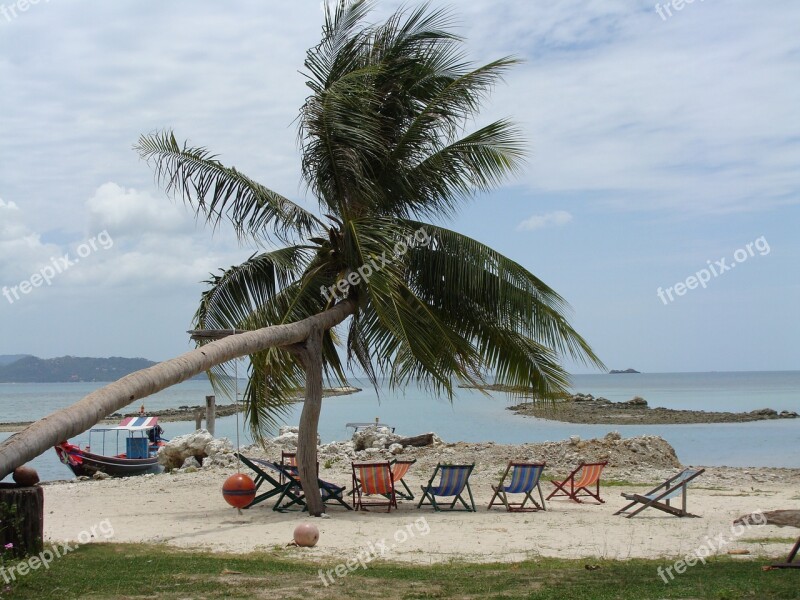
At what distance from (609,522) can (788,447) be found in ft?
77.6

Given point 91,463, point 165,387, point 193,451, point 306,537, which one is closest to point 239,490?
point 306,537

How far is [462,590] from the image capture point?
6793 millimetres

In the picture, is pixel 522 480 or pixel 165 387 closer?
pixel 165 387

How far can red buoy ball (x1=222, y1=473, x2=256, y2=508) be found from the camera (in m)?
11.9

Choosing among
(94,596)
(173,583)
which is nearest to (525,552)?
(173,583)

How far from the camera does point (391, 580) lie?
7.34 metres

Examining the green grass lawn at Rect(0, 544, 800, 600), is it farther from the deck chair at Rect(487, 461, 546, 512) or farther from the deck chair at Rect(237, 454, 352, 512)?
the deck chair at Rect(487, 461, 546, 512)

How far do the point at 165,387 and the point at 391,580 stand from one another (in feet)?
10.1

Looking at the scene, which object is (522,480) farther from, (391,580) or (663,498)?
(391,580)

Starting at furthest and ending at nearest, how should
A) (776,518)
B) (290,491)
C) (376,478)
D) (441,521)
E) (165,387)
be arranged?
(290,491), (376,478), (441,521), (776,518), (165,387)

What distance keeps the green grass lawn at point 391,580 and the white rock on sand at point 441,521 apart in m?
0.89

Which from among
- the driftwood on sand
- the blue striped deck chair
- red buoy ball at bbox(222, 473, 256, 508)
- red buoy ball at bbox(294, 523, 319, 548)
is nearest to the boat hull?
red buoy ball at bbox(222, 473, 256, 508)

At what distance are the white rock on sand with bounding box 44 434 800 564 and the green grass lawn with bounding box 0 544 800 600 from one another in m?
0.89

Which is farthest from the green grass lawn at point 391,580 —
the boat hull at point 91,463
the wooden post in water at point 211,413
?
the wooden post in water at point 211,413
